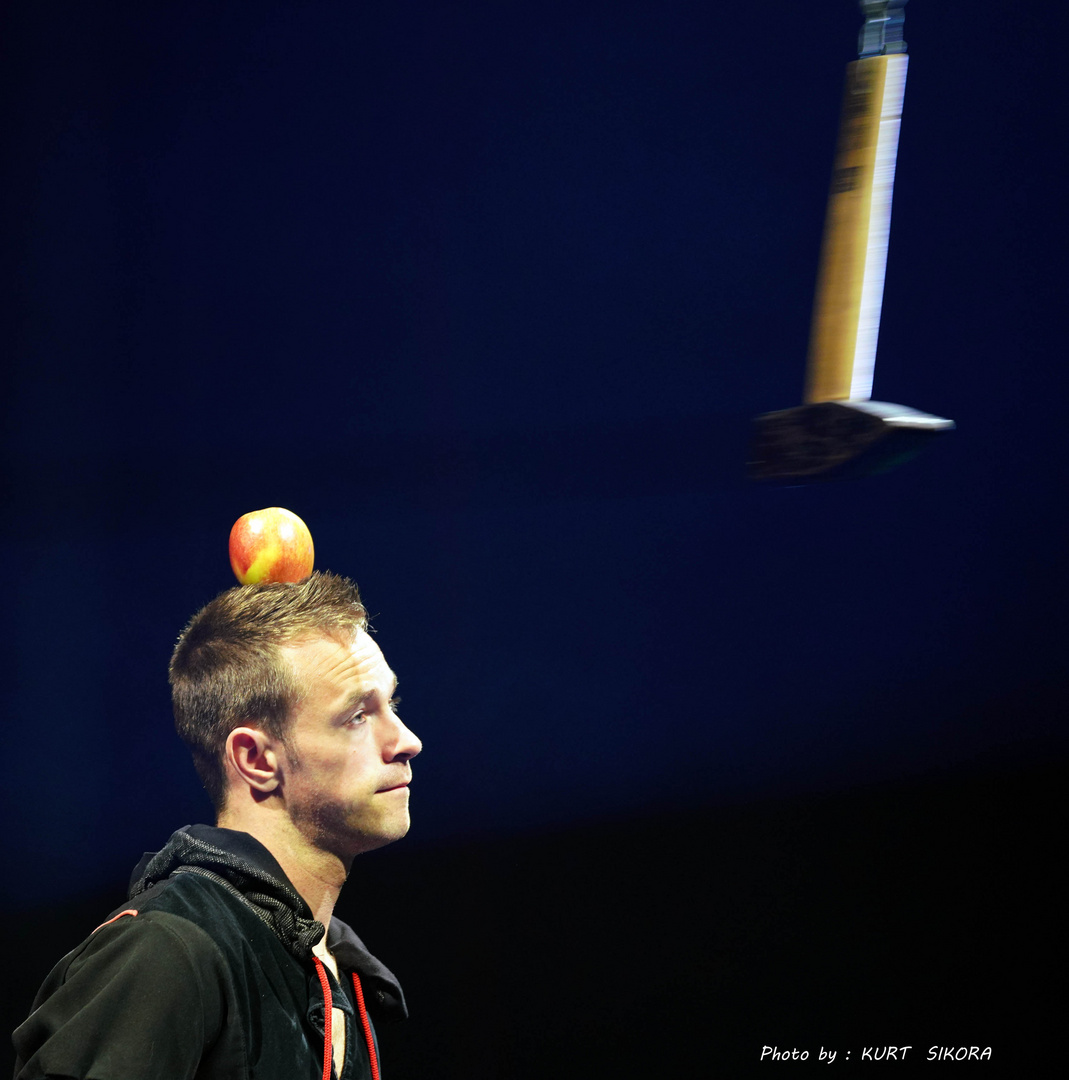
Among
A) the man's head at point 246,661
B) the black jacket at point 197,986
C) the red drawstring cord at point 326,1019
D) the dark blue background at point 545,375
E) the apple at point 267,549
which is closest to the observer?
the black jacket at point 197,986

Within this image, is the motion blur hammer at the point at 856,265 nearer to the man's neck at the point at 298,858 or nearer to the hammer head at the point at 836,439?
the hammer head at the point at 836,439

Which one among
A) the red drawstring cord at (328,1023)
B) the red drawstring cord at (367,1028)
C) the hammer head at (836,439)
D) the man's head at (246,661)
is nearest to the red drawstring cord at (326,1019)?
the red drawstring cord at (328,1023)

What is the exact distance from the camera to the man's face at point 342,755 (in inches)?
51.3

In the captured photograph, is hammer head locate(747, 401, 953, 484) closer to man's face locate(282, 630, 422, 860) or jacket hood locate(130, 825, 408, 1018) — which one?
man's face locate(282, 630, 422, 860)

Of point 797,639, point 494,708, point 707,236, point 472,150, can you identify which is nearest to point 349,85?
point 472,150

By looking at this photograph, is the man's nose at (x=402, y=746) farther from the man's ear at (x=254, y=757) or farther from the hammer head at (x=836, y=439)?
the hammer head at (x=836, y=439)

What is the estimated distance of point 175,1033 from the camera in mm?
1048

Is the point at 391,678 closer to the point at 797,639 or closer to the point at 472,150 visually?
the point at 797,639

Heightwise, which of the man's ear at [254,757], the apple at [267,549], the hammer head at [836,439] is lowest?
the man's ear at [254,757]

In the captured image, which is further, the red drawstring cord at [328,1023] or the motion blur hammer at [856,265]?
the red drawstring cord at [328,1023]

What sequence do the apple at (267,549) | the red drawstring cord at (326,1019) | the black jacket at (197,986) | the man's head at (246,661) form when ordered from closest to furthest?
the black jacket at (197,986) → the red drawstring cord at (326,1019) → the man's head at (246,661) → the apple at (267,549)

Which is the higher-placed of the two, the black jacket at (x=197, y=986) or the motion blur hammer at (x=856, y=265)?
the motion blur hammer at (x=856, y=265)

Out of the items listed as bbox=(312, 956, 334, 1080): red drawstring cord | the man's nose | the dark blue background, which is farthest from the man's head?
the dark blue background

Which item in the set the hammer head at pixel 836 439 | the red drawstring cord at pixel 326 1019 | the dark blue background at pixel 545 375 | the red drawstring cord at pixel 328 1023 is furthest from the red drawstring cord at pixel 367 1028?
the hammer head at pixel 836 439
